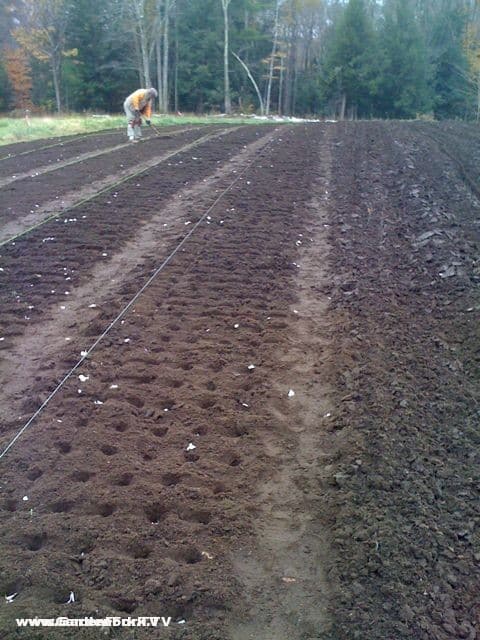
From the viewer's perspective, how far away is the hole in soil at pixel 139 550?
3.42 metres

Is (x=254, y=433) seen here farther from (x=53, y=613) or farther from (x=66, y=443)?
(x=53, y=613)

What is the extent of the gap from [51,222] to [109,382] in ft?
18.1

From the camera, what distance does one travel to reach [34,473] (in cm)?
410

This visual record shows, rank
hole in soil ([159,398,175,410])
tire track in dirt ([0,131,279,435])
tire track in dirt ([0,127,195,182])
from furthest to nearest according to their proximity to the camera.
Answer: tire track in dirt ([0,127,195,182]) → tire track in dirt ([0,131,279,435]) → hole in soil ([159,398,175,410])

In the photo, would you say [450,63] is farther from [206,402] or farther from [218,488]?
[218,488]

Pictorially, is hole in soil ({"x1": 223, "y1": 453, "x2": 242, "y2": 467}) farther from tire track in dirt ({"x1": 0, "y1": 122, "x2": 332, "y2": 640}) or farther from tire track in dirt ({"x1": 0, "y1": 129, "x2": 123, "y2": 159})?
tire track in dirt ({"x1": 0, "y1": 129, "x2": 123, "y2": 159})

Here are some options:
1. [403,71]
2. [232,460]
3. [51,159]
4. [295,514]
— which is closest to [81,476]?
[232,460]

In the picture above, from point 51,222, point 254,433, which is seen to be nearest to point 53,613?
point 254,433

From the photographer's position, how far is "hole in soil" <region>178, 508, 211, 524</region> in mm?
3699

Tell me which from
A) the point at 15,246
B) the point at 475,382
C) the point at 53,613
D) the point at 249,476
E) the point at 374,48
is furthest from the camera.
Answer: the point at 374,48

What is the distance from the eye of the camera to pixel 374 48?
143 ft

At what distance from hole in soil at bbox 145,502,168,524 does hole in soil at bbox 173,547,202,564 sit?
32 cm

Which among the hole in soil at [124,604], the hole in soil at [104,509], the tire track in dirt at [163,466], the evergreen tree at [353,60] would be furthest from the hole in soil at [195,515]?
the evergreen tree at [353,60]

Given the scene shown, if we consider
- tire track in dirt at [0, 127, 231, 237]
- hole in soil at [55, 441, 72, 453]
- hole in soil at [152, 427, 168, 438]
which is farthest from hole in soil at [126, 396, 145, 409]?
tire track in dirt at [0, 127, 231, 237]
